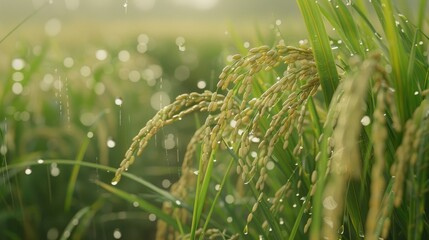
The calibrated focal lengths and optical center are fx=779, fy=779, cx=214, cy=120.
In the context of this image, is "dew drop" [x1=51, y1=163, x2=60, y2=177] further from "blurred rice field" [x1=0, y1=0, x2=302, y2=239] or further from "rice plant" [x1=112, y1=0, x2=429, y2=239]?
"rice plant" [x1=112, y1=0, x2=429, y2=239]

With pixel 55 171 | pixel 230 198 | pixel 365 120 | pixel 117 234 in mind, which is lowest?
pixel 117 234

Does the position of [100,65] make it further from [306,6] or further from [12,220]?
[306,6]

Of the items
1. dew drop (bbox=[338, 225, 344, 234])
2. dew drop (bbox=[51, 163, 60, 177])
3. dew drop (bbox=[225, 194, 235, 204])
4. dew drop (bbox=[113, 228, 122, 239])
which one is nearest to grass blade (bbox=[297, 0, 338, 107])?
dew drop (bbox=[338, 225, 344, 234])

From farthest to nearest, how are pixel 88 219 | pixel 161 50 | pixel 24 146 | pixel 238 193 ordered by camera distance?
pixel 161 50 < pixel 24 146 < pixel 88 219 < pixel 238 193

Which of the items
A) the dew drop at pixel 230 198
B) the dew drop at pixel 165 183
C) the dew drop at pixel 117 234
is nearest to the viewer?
the dew drop at pixel 230 198

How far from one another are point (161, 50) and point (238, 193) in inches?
199

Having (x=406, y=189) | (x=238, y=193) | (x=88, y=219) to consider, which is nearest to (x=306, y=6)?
(x=406, y=189)

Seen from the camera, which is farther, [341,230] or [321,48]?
→ [341,230]

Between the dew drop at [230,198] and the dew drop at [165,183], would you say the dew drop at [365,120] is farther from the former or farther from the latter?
the dew drop at [165,183]

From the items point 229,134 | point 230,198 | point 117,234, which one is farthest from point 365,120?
Answer: point 117,234

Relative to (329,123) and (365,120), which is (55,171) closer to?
(365,120)

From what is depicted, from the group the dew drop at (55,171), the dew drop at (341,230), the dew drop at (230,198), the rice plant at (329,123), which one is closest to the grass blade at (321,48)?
the rice plant at (329,123)

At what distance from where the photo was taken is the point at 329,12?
5.85 feet

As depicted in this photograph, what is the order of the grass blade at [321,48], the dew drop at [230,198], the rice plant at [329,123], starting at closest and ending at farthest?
the rice plant at [329,123] < the grass blade at [321,48] < the dew drop at [230,198]
